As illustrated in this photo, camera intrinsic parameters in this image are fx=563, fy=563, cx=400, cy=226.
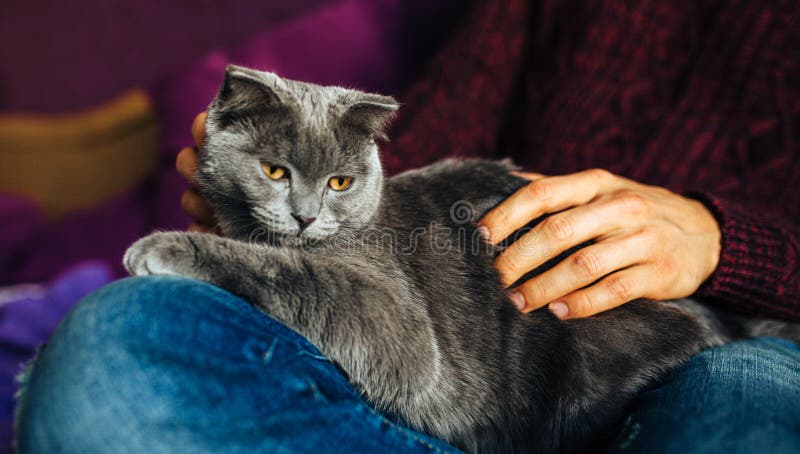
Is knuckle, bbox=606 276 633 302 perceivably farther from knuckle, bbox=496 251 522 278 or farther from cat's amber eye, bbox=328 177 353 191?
cat's amber eye, bbox=328 177 353 191

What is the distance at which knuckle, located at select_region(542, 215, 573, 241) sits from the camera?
0.95 meters

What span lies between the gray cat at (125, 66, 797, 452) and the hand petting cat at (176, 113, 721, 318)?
3 centimetres

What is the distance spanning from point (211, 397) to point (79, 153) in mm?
1989

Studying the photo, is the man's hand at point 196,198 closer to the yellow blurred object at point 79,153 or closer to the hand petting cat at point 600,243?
the hand petting cat at point 600,243

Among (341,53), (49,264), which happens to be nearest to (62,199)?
(49,264)

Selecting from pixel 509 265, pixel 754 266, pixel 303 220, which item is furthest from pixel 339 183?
pixel 754 266

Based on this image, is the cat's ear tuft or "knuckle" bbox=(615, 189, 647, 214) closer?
the cat's ear tuft

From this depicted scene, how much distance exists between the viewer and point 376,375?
829 mm

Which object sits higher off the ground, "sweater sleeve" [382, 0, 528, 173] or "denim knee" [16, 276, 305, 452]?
"sweater sleeve" [382, 0, 528, 173]

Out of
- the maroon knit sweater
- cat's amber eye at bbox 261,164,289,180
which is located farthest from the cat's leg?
the maroon knit sweater

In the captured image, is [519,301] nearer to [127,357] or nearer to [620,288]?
[620,288]

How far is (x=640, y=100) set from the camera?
1306 millimetres

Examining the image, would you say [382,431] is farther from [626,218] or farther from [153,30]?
[153,30]

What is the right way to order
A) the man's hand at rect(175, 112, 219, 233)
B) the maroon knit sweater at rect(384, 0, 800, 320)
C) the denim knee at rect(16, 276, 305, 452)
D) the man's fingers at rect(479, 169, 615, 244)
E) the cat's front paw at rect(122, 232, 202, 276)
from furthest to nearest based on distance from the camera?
the maroon knit sweater at rect(384, 0, 800, 320)
the man's hand at rect(175, 112, 219, 233)
the man's fingers at rect(479, 169, 615, 244)
the cat's front paw at rect(122, 232, 202, 276)
the denim knee at rect(16, 276, 305, 452)
